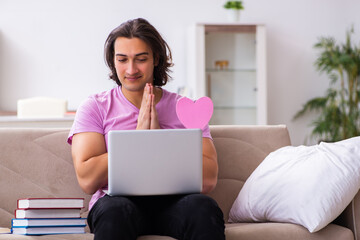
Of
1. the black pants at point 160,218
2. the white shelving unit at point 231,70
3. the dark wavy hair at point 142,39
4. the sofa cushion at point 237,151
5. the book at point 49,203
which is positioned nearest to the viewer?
the black pants at point 160,218

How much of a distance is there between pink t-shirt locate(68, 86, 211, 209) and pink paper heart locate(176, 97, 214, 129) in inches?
5.6

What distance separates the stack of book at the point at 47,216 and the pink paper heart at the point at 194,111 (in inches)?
17.6

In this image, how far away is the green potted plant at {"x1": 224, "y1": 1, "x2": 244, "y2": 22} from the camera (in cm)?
557

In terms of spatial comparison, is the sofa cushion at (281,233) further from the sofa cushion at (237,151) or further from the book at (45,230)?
the book at (45,230)

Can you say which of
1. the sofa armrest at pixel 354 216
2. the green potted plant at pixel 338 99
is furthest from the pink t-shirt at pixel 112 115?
the green potted plant at pixel 338 99

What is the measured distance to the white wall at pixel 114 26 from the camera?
559 centimetres

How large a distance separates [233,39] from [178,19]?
0.63 metres

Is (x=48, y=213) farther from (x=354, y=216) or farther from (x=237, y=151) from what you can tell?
(x=354, y=216)

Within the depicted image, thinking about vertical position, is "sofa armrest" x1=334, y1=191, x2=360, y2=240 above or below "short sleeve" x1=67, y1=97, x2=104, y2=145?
below

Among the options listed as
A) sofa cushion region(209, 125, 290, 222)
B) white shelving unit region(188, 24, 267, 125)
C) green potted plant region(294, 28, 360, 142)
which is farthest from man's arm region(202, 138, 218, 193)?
green potted plant region(294, 28, 360, 142)

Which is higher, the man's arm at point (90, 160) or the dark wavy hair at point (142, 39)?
the dark wavy hair at point (142, 39)

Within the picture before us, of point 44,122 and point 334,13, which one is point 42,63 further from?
point 334,13

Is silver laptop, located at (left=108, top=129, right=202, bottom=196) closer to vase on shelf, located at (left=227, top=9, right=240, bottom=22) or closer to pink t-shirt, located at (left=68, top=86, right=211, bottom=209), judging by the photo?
pink t-shirt, located at (left=68, top=86, right=211, bottom=209)

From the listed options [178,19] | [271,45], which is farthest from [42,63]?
[271,45]
